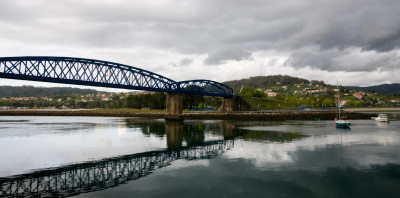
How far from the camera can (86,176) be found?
23.5 metres

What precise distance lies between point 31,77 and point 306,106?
162155 millimetres

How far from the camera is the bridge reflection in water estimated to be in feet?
64.1

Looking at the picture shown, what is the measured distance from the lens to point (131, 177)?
23031 millimetres

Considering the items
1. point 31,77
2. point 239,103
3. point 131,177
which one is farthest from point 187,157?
point 239,103

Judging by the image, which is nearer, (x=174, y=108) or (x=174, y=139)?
(x=174, y=139)

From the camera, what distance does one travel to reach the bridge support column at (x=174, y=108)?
106562 mm

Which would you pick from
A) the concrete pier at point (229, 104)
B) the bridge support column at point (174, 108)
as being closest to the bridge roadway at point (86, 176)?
the bridge support column at point (174, 108)

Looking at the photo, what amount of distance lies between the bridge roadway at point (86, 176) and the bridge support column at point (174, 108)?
72.9 metres

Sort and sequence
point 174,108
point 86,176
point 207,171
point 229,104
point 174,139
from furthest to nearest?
point 229,104, point 174,108, point 174,139, point 207,171, point 86,176

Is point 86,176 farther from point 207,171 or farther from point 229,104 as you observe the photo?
point 229,104

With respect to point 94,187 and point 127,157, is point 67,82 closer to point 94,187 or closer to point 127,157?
point 127,157

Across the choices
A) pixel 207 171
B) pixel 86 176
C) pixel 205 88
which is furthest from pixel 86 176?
pixel 205 88

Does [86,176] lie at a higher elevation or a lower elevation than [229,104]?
lower

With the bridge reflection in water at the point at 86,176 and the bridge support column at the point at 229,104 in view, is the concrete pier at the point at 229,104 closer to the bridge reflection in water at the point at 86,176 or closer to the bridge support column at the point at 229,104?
the bridge support column at the point at 229,104
